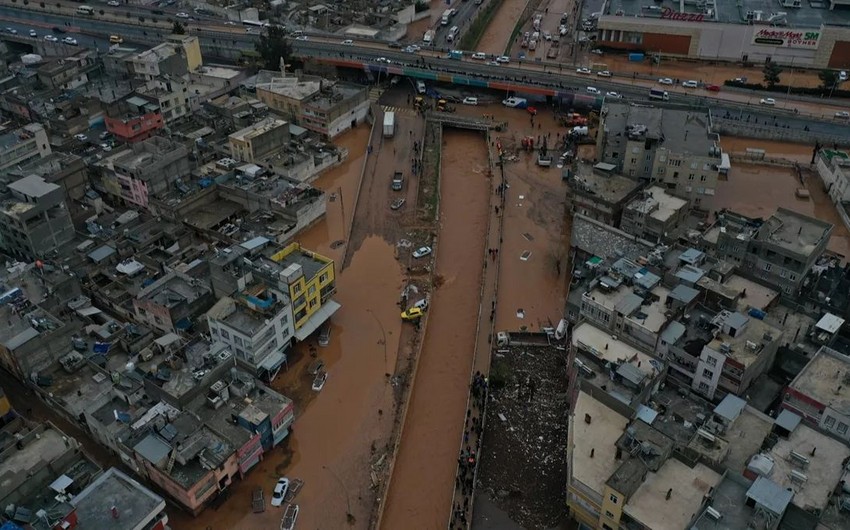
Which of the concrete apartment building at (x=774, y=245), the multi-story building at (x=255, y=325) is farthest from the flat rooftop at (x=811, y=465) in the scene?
the multi-story building at (x=255, y=325)

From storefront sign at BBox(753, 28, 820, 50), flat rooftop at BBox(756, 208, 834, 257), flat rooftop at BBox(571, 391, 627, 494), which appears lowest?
flat rooftop at BBox(571, 391, 627, 494)

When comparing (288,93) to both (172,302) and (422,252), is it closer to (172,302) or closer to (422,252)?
(422,252)

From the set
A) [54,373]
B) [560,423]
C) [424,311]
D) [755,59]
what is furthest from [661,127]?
[54,373]

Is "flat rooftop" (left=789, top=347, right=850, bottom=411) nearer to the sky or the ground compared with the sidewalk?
nearer to the sky

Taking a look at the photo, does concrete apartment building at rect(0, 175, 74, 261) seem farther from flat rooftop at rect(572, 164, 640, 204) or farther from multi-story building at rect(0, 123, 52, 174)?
flat rooftop at rect(572, 164, 640, 204)

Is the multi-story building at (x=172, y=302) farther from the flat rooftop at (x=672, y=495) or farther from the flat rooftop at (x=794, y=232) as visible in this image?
the flat rooftop at (x=794, y=232)

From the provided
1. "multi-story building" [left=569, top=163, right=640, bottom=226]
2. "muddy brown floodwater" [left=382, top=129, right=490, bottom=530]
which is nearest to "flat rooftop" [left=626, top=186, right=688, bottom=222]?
"multi-story building" [left=569, top=163, right=640, bottom=226]

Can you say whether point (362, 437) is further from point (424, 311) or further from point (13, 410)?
point (13, 410)

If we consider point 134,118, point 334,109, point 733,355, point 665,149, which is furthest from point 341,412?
point 134,118
